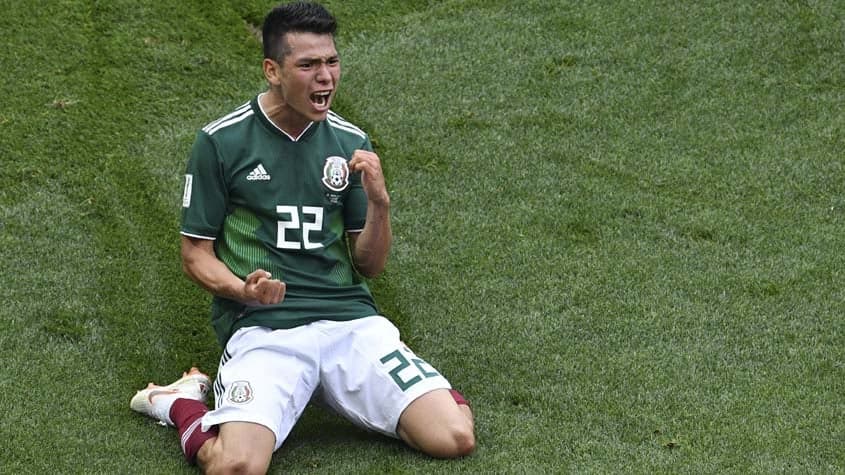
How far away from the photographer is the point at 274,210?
5016 millimetres

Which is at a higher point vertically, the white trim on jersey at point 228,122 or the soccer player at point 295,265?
the white trim on jersey at point 228,122

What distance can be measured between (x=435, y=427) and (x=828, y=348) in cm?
177

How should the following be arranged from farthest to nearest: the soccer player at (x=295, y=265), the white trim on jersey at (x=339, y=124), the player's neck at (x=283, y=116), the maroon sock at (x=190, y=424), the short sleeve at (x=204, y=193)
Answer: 1. the white trim on jersey at (x=339, y=124)
2. the player's neck at (x=283, y=116)
3. the short sleeve at (x=204, y=193)
4. the soccer player at (x=295, y=265)
5. the maroon sock at (x=190, y=424)

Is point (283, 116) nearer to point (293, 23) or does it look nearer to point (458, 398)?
point (293, 23)

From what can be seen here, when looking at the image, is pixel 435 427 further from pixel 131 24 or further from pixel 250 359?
pixel 131 24

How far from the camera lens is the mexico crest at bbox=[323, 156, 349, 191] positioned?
5094 millimetres

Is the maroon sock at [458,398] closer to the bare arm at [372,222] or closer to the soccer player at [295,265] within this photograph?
the soccer player at [295,265]

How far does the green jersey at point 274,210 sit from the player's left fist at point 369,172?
0.24m

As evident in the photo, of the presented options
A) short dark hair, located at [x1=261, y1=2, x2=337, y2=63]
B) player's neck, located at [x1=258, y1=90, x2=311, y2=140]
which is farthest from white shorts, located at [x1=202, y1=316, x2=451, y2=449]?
short dark hair, located at [x1=261, y1=2, x2=337, y2=63]

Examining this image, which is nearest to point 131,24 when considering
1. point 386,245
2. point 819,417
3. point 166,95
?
Answer: point 166,95

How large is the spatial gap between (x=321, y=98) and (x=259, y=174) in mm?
360

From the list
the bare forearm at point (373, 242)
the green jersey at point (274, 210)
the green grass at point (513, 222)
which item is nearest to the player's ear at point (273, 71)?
the green jersey at point (274, 210)

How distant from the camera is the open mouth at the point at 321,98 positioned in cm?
496

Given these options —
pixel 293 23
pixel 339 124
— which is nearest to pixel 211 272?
pixel 339 124
